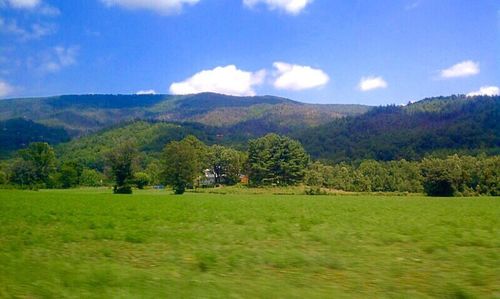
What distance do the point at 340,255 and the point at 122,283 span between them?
5456 millimetres

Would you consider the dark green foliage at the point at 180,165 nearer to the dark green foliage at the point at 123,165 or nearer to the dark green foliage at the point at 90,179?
the dark green foliage at the point at 123,165

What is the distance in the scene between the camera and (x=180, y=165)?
85.7 metres

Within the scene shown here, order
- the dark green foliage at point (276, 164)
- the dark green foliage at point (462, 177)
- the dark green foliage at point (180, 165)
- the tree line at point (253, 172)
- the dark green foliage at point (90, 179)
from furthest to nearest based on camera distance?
the dark green foliage at point (90, 179)
the dark green foliage at point (276, 164)
the dark green foliage at point (180, 165)
the tree line at point (253, 172)
the dark green foliage at point (462, 177)

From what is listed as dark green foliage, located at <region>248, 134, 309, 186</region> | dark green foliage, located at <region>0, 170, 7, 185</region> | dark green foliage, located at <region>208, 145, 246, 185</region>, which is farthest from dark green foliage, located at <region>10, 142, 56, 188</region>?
dark green foliage, located at <region>248, 134, 309, 186</region>

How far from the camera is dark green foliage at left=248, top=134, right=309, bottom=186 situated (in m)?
107

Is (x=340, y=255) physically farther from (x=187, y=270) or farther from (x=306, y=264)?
(x=187, y=270)

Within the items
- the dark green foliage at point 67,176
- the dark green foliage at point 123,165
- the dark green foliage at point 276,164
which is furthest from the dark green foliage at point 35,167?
the dark green foliage at point 276,164

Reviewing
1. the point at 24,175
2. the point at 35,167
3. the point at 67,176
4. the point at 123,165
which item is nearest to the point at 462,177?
the point at 123,165

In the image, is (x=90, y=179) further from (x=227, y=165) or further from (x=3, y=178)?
(x=227, y=165)

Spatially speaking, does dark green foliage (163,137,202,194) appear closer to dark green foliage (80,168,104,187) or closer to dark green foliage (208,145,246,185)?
dark green foliage (208,145,246,185)

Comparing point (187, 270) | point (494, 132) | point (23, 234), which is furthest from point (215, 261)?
point (494, 132)

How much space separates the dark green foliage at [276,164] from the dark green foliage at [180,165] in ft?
74.1

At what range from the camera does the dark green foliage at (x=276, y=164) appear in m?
107

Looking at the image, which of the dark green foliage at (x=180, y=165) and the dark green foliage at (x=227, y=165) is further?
the dark green foliage at (x=227, y=165)
